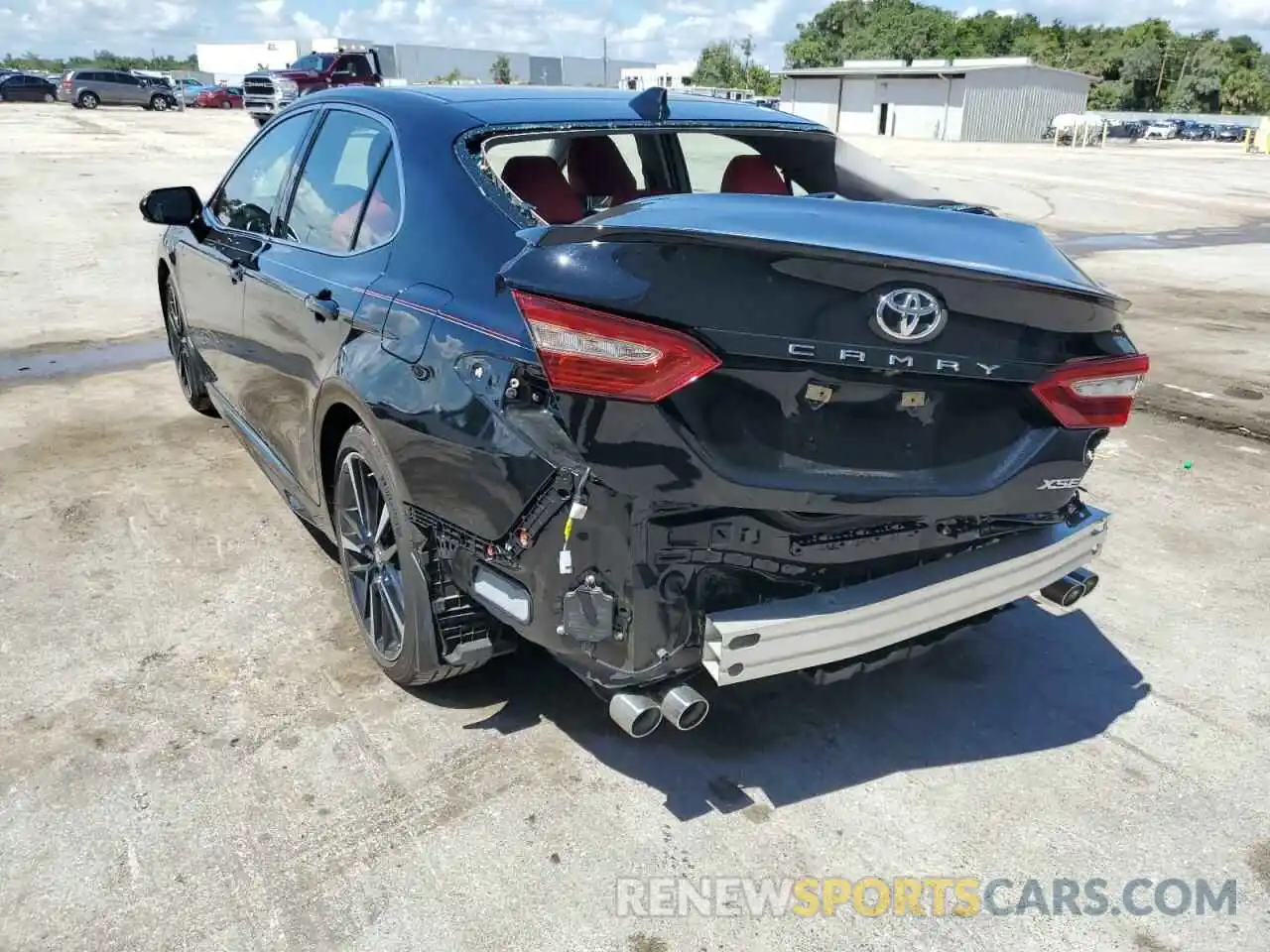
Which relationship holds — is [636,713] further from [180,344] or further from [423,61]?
[423,61]

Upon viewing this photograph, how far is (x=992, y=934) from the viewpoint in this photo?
90.4 inches

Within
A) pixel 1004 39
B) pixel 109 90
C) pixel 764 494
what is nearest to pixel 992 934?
pixel 764 494

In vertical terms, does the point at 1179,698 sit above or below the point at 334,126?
below

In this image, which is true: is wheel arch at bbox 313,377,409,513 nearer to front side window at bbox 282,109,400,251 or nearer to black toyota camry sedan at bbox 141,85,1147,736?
black toyota camry sedan at bbox 141,85,1147,736

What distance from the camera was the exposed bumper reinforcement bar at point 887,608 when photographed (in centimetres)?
226

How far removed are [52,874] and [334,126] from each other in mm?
2526

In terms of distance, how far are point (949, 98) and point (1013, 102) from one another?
445 centimetres

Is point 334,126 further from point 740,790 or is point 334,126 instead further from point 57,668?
point 740,790

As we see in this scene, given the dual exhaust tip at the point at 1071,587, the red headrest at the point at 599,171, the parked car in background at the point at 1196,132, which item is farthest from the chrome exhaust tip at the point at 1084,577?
the parked car in background at the point at 1196,132

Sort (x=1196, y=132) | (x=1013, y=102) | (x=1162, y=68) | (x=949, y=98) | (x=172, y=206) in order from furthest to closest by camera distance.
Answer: (x=1162, y=68), (x=1196, y=132), (x=1013, y=102), (x=949, y=98), (x=172, y=206)

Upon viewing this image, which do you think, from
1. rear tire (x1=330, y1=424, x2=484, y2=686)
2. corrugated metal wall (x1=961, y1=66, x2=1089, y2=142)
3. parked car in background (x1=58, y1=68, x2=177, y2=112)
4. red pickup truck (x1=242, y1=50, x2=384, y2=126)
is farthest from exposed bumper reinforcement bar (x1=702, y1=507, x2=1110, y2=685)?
corrugated metal wall (x1=961, y1=66, x2=1089, y2=142)

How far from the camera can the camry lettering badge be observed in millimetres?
2201

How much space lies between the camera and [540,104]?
3186 millimetres

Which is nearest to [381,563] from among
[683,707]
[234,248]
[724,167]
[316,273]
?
[316,273]
